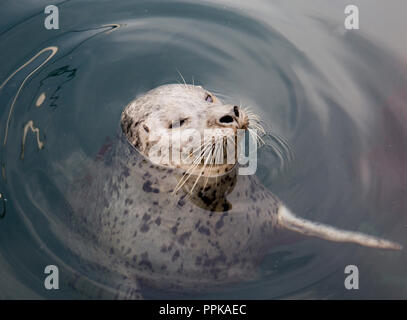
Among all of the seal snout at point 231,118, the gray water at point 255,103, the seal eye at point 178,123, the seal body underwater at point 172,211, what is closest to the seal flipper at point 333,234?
the seal body underwater at point 172,211

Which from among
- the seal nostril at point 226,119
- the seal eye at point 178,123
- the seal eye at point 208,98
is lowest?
the seal nostril at point 226,119

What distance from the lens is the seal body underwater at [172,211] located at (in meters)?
3.27

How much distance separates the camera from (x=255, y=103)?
4.66 metres

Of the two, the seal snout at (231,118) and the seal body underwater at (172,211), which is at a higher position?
the seal snout at (231,118)

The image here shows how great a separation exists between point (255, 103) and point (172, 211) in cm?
181

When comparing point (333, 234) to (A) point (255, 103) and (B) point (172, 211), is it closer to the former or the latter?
(B) point (172, 211)

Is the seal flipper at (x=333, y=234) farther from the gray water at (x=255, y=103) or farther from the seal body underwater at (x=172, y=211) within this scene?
the gray water at (x=255, y=103)

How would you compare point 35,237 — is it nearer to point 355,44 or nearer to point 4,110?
point 4,110

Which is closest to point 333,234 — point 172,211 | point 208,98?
point 172,211

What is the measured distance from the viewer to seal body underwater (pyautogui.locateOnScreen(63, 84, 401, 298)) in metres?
3.27

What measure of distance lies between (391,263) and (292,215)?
0.88 metres

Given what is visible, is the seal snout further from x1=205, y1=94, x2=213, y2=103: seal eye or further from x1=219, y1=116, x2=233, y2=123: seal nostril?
x1=205, y1=94, x2=213, y2=103: seal eye

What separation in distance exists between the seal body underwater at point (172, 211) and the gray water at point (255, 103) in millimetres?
210

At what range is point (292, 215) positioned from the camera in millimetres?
3730
